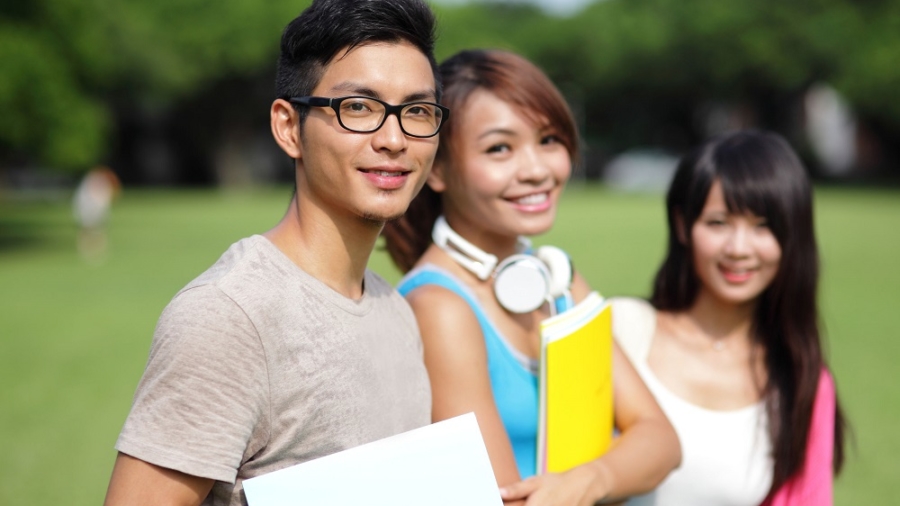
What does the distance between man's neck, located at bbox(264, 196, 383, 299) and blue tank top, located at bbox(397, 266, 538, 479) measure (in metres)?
0.46

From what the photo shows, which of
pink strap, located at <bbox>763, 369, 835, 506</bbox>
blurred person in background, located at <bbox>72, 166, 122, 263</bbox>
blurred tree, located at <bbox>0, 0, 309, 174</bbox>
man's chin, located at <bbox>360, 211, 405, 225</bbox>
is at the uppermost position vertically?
blurred tree, located at <bbox>0, 0, 309, 174</bbox>

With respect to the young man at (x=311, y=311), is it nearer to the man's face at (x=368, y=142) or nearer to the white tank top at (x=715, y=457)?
the man's face at (x=368, y=142)

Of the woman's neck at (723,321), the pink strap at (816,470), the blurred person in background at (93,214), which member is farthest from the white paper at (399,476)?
the blurred person in background at (93,214)

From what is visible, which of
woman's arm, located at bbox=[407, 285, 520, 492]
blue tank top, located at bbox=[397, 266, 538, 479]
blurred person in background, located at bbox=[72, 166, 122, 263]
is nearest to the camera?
woman's arm, located at bbox=[407, 285, 520, 492]

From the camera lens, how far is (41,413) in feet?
26.1

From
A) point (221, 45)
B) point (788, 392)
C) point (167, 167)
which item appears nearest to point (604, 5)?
point (221, 45)

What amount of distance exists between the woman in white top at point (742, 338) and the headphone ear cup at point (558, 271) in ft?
2.63

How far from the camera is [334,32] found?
1.91 metres

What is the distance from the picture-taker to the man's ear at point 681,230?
3508 millimetres

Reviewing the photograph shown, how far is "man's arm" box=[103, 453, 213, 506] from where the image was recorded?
5.49 ft

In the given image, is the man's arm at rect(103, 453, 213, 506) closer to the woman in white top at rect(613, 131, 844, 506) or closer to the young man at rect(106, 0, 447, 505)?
the young man at rect(106, 0, 447, 505)

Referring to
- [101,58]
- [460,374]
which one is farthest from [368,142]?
[101,58]

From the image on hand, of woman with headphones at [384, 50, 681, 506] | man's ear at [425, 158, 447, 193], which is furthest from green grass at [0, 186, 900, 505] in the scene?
man's ear at [425, 158, 447, 193]

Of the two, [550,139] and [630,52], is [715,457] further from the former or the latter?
[630,52]
